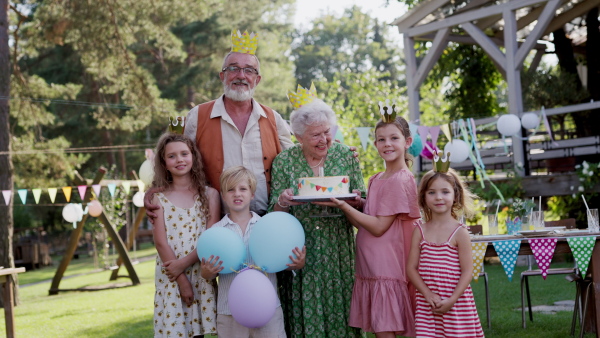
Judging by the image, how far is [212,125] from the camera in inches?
161

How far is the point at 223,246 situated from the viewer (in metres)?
3.41

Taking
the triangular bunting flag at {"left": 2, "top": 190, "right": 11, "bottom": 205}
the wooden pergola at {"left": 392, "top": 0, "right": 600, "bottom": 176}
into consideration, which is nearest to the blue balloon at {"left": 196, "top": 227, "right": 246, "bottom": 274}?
the wooden pergola at {"left": 392, "top": 0, "right": 600, "bottom": 176}

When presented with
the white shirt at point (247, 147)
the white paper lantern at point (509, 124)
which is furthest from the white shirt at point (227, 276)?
the white paper lantern at point (509, 124)

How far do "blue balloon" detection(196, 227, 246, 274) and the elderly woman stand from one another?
35cm

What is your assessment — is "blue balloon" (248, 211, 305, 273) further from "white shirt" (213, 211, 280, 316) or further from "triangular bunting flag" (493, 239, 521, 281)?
"triangular bunting flag" (493, 239, 521, 281)

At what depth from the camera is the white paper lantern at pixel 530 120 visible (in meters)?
9.60

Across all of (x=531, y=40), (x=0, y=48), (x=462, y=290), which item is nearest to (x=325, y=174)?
(x=462, y=290)

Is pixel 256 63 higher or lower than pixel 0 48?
lower

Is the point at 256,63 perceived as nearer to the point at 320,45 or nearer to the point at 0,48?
the point at 0,48

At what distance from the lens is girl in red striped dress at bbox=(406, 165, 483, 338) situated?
138 inches

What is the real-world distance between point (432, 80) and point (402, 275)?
11733mm

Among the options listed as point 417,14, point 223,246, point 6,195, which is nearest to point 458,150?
point 417,14

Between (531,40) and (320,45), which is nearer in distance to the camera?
(531,40)

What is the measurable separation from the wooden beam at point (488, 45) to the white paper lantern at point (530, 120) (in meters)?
1.01
